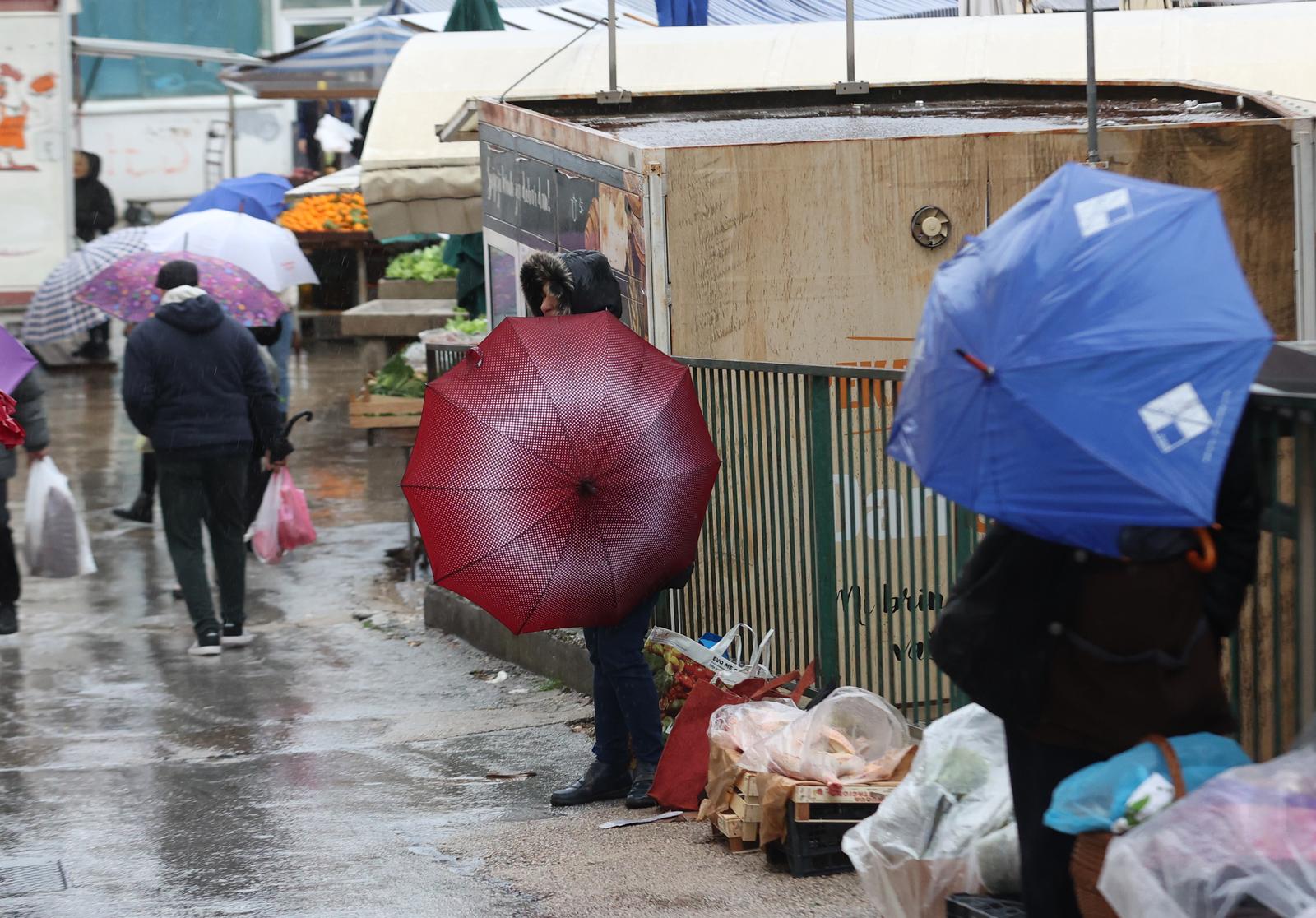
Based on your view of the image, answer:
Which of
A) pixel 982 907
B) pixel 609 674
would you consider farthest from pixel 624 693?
pixel 982 907

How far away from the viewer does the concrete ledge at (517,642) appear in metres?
7.85

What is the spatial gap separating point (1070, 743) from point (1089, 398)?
733mm

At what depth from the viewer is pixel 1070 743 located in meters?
3.51

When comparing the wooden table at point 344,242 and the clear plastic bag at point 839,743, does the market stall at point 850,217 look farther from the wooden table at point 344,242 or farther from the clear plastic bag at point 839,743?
the wooden table at point 344,242

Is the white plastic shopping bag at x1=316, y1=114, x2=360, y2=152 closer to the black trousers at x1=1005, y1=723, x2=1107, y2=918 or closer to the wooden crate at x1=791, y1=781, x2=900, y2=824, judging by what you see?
the wooden crate at x1=791, y1=781, x2=900, y2=824

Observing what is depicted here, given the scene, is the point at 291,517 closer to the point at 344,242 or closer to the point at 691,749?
the point at 691,749

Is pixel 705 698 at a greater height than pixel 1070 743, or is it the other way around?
pixel 1070 743

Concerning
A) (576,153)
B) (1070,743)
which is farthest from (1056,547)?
(576,153)

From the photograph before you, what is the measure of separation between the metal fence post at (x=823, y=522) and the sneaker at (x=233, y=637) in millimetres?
4310

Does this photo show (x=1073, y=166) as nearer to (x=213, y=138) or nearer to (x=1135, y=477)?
(x=1135, y=477)

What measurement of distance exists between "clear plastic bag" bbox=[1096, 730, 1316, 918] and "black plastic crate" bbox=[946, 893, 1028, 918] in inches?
25.6

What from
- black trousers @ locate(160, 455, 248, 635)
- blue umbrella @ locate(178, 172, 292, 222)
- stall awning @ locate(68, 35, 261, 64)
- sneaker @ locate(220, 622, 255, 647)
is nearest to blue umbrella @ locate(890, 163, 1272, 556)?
black trousers @ locate(160, 455, 248, 635)

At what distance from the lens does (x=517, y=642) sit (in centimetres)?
859

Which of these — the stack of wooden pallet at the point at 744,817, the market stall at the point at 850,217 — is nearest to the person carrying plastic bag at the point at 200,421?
the market stall at the point at 850,217
